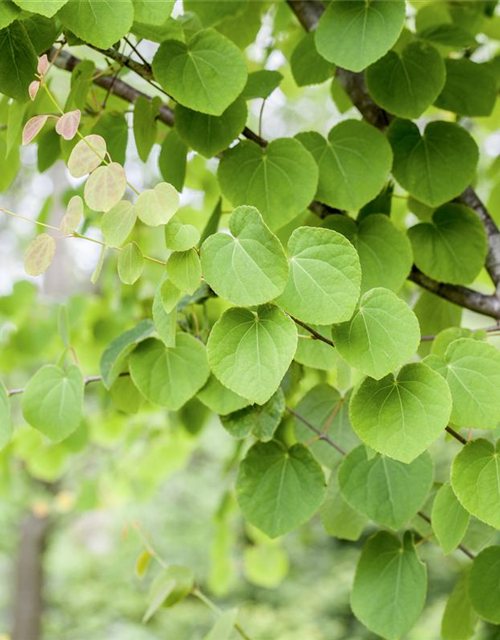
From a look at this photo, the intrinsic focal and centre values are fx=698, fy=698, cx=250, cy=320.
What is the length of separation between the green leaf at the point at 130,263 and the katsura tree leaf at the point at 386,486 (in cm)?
25

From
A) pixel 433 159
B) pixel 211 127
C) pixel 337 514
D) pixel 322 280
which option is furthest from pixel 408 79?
pixel 337 514

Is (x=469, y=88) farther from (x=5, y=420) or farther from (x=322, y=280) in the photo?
(x=5, y=420)

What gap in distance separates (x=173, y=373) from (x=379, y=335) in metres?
0.22

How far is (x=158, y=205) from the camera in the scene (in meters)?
0.40

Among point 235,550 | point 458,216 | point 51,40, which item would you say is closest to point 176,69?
point 51,40

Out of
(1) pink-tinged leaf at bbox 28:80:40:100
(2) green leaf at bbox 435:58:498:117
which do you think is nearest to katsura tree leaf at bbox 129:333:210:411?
(1) pink-tinged leaf at bbox 28:80:40:100

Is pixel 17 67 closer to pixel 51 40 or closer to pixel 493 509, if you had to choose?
pixel 51 40

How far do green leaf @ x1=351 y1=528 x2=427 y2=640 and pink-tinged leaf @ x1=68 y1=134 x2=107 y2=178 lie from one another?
377mm

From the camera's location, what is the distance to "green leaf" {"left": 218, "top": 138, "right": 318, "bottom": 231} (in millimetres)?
561

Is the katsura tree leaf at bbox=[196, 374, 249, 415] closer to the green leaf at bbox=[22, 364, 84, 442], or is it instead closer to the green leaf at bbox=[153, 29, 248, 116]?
the green leaf at bbox=[22, 364, 84, 442]

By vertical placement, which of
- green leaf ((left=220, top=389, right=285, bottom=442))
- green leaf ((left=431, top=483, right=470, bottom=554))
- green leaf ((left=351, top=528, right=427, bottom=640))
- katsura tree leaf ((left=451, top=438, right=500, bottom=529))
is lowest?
green leaf ((left=351, top=528, right=427, bottom=640))

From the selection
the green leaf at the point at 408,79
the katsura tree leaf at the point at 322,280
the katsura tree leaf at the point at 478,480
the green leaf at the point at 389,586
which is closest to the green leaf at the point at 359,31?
the green leaf at the point at 408,79

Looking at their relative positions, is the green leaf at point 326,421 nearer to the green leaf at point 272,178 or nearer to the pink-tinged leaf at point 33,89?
the green leaf at point 272,178

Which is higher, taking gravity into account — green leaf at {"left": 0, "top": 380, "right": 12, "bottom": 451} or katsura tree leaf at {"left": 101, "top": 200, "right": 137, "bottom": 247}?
katsura tree leaf at {"left": 101, "top": 200, "right": 137, "bottom": 247}
